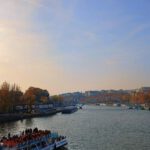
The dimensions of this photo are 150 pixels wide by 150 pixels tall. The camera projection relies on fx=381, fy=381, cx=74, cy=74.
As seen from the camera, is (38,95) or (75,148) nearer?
(75,148)

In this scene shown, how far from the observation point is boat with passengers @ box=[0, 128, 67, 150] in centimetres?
4197

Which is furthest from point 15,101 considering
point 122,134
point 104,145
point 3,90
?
point 104,145

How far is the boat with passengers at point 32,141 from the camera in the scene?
41969 millimetres

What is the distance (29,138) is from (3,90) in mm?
62217

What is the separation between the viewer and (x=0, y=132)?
69125mm

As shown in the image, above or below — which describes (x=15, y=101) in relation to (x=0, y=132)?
above

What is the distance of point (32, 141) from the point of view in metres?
45.0

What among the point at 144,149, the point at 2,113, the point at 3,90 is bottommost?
the point at 144,149

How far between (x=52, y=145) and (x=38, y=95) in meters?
124

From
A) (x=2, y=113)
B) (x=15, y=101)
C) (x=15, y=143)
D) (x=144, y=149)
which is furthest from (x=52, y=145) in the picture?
(x=15, y=101)

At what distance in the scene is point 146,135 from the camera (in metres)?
66.9

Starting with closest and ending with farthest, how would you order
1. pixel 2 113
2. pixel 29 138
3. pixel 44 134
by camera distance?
pixel 29 138
pixel 44 134
pixel 2 113

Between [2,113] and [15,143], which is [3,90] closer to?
[2,113]

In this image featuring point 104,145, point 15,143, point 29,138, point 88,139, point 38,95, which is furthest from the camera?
point 38,95
